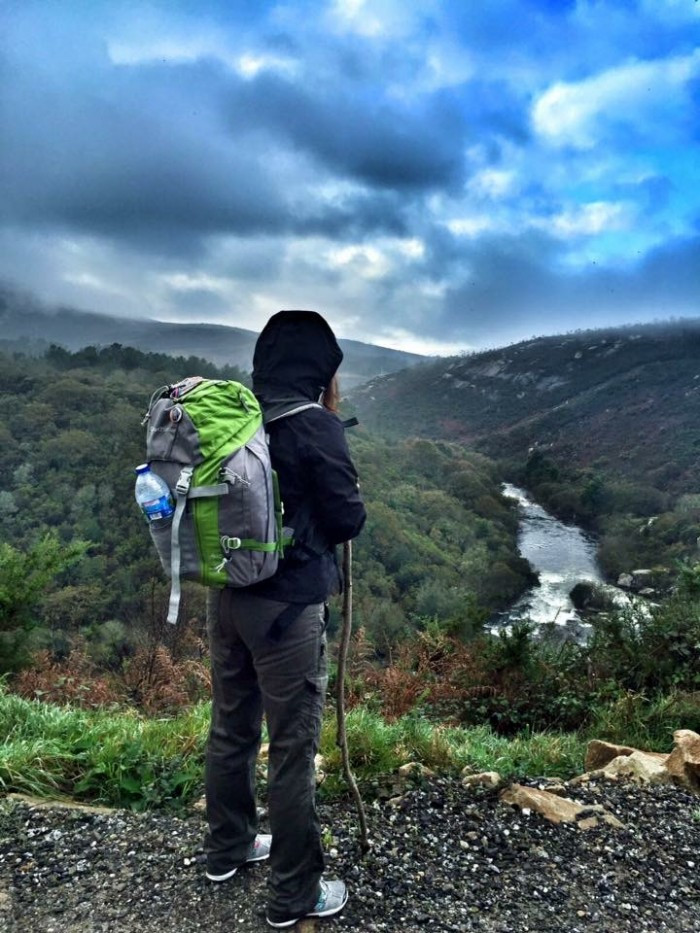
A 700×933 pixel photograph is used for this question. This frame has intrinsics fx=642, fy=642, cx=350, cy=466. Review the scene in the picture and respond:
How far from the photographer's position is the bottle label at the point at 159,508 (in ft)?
6.52

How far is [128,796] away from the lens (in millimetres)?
3086

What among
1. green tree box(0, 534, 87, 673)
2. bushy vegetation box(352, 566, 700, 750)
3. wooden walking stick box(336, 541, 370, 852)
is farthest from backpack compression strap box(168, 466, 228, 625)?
green tree box(0, 534, 87, 673)

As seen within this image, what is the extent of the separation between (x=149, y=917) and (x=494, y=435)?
55.4 metres

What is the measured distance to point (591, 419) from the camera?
49.2 meters

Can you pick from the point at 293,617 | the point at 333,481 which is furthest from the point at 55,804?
the point at 333,481

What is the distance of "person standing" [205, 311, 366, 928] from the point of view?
6.92 ft

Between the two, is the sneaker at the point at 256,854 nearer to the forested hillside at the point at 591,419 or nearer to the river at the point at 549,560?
the river at the point at 549,560

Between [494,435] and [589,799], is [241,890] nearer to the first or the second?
[589,799]

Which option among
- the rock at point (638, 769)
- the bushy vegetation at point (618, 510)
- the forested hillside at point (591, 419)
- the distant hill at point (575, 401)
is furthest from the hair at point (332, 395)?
the distant hill at point (575, 401)

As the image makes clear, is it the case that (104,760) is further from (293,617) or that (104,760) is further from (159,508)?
(159,508)

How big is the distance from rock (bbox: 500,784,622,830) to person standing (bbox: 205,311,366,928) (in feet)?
3.59

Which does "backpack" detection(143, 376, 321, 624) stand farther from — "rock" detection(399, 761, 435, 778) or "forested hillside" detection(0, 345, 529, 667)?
"forested hillside" detection(0, 345, 529, 667)

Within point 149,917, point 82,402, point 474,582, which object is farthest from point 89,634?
point 82,402

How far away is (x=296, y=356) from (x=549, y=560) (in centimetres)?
2875
